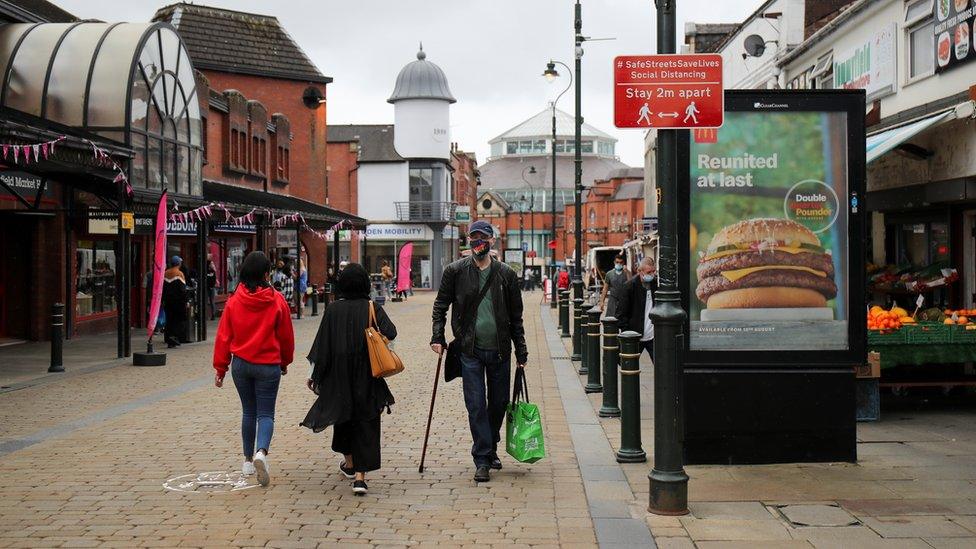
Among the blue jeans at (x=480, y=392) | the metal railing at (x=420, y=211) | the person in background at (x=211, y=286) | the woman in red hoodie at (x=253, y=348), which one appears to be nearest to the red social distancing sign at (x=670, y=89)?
the blue jeans at (x=480, y=392)

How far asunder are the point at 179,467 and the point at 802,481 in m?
4.90

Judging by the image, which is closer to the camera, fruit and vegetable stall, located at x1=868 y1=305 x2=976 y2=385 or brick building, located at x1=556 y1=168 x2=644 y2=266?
fruit and vegetable stall, located at x1=868 y1=305 x2=976 y2=385

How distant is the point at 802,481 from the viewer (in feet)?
25.6

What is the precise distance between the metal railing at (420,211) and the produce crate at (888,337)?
61.0 meters

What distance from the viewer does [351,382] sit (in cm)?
766

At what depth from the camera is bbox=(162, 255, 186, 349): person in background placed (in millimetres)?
20641

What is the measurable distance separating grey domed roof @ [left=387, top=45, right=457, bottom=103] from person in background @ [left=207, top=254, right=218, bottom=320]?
42865mm

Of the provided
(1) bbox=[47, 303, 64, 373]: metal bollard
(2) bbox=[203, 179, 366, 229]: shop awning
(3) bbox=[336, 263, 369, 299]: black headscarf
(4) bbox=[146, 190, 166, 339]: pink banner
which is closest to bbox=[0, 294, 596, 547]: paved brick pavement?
(3) bbox=[336, 263, 369, 299]: black headscarf

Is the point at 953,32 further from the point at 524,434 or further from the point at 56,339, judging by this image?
the point at 56,339

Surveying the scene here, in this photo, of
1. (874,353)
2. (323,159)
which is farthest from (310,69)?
(874,353)

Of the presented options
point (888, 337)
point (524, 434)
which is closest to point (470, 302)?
point (524, 434)

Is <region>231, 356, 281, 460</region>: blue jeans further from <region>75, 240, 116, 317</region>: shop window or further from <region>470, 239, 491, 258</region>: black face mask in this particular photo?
<region>75, 240, 116, 317</region>: shop window

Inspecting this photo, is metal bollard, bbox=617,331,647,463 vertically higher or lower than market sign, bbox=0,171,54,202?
lower

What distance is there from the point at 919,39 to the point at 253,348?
444 inches
